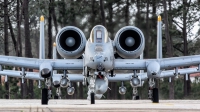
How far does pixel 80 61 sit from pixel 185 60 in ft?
13.8

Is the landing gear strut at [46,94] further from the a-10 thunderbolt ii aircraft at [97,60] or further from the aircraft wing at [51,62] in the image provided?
the aircraft wing at [51,62]

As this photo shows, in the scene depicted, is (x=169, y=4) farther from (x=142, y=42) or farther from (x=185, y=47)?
(x=142, y=42)

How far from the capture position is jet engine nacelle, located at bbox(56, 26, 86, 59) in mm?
20453

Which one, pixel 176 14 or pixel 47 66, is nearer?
pixel 47 66

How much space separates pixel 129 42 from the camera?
20.8 m

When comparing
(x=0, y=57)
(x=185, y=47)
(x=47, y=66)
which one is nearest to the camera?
(x=47, y=66)

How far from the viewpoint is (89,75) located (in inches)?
788

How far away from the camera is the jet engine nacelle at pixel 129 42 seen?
808 inches

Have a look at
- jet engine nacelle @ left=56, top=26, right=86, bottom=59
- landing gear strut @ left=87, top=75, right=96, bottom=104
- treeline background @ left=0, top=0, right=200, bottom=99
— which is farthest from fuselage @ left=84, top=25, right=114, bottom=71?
treeline background @ left=0, top=0, right=200, bottom=99

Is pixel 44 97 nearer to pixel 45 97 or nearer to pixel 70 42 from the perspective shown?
pixel 45 97

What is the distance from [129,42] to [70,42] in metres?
2.19

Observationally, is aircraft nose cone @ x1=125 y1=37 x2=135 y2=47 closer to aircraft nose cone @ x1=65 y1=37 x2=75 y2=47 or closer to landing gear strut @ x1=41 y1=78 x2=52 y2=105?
aircraft nose cone @ x1=65 y1=37 x2=75 y2=47

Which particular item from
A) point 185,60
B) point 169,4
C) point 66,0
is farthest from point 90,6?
point 185,60

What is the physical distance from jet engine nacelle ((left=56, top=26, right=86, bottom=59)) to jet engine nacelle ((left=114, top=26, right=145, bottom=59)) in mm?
1296
